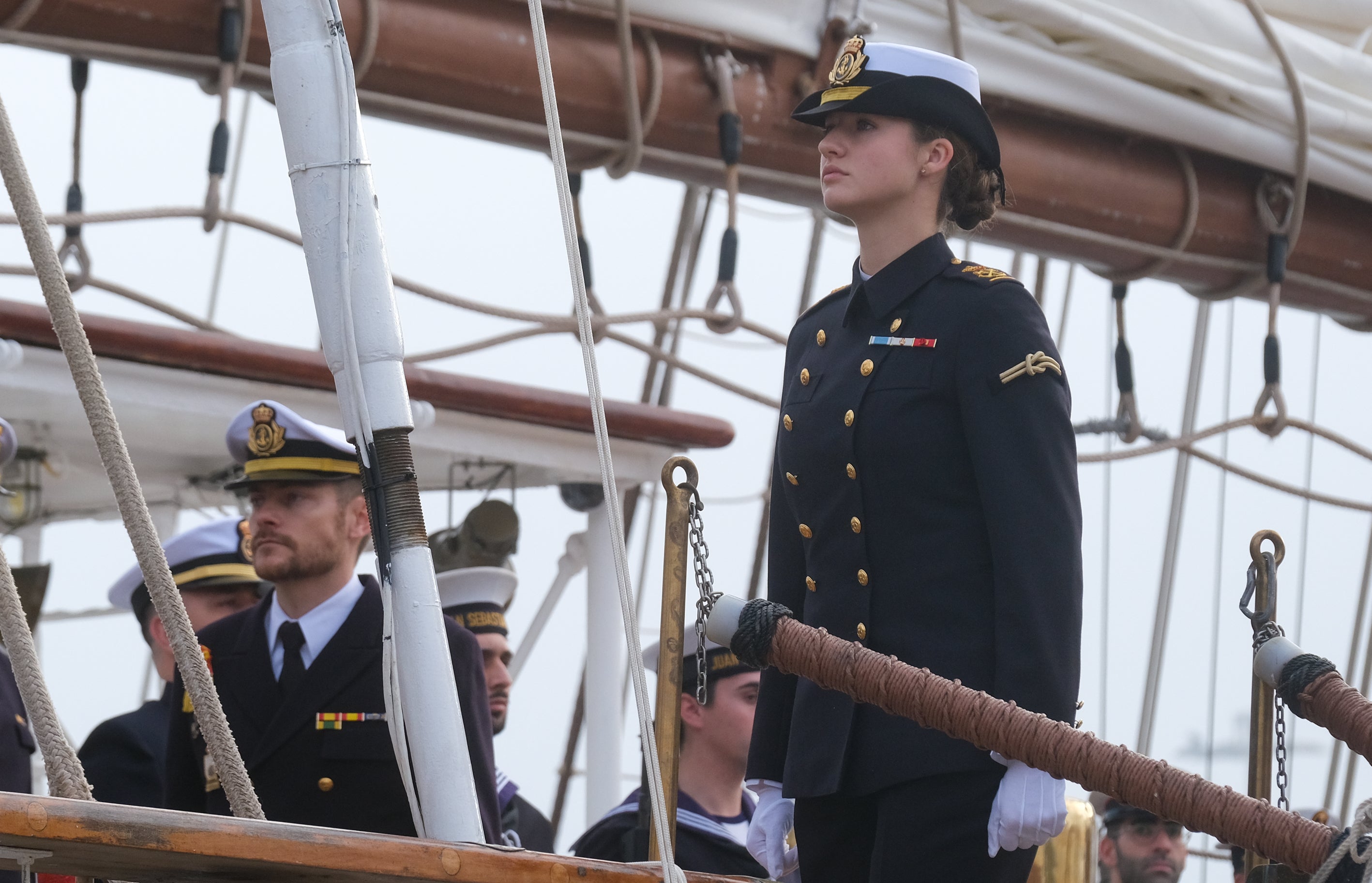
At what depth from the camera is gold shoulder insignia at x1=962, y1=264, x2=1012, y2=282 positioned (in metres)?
2.17

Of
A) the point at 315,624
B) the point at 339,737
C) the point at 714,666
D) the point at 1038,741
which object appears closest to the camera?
the point at 1038,741

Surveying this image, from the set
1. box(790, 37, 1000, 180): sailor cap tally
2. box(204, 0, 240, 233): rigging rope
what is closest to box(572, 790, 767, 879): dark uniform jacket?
box(790, 37, 1000, 180): sailor cap tally

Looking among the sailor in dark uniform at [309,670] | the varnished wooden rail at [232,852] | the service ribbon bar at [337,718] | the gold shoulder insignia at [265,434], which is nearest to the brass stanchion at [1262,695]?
the varnished wooden rail at [232,852]

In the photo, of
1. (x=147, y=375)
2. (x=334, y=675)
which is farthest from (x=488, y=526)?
(x=334, y=675)

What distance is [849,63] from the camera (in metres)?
2.27

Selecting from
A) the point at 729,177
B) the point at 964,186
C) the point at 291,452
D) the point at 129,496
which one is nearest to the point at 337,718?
the point at 291,452

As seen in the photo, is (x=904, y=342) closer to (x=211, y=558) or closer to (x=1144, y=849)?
(x=211, y=558)

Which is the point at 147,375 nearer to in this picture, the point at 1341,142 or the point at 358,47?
the point at 358,47

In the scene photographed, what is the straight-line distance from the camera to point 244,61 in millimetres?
3551

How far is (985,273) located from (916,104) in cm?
→ 22

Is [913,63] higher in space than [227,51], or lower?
lower

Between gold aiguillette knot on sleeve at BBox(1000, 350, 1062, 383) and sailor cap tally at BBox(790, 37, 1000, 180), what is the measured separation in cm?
33

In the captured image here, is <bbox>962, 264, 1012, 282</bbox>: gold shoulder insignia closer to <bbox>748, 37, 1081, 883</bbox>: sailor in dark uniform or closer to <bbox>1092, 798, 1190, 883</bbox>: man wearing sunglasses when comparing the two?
<bbox>748, 37, 1081, 883</bbox>: sailor in dark uniform

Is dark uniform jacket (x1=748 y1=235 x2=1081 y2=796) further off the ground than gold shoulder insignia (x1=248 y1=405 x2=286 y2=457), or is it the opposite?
gold shoulder insignia (x1=248 y1=405 x2=286 y2=457)
